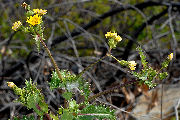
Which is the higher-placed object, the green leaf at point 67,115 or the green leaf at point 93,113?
the green leaf at point 93,113

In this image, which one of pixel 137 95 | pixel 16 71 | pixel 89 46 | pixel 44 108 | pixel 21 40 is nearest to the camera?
pixel 44 108

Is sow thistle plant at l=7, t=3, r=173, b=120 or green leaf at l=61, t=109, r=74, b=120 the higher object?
sow thistle plant at l=7, t=3, r=173, b=120

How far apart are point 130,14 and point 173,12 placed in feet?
3.55

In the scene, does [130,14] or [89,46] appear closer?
[89,46]

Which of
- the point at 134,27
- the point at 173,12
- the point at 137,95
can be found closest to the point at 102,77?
A: the point at 137,95

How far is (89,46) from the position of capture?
341cm

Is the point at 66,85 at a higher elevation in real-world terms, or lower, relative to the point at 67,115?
higher

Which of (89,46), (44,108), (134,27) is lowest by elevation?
(44,108)

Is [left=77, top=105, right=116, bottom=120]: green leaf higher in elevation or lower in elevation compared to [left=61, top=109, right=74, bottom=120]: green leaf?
higher

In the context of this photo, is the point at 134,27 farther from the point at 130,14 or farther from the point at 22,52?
the point at 22,52

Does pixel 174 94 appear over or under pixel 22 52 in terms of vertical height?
under

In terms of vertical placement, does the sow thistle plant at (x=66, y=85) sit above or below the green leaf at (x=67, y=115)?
above

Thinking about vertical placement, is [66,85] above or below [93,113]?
above

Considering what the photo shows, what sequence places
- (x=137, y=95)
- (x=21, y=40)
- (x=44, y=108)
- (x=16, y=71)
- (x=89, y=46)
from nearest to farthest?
(x=44, y=108), (x=137, y=95), (x=16, y=71), (x=89, y=46), (x=21, y=40)
